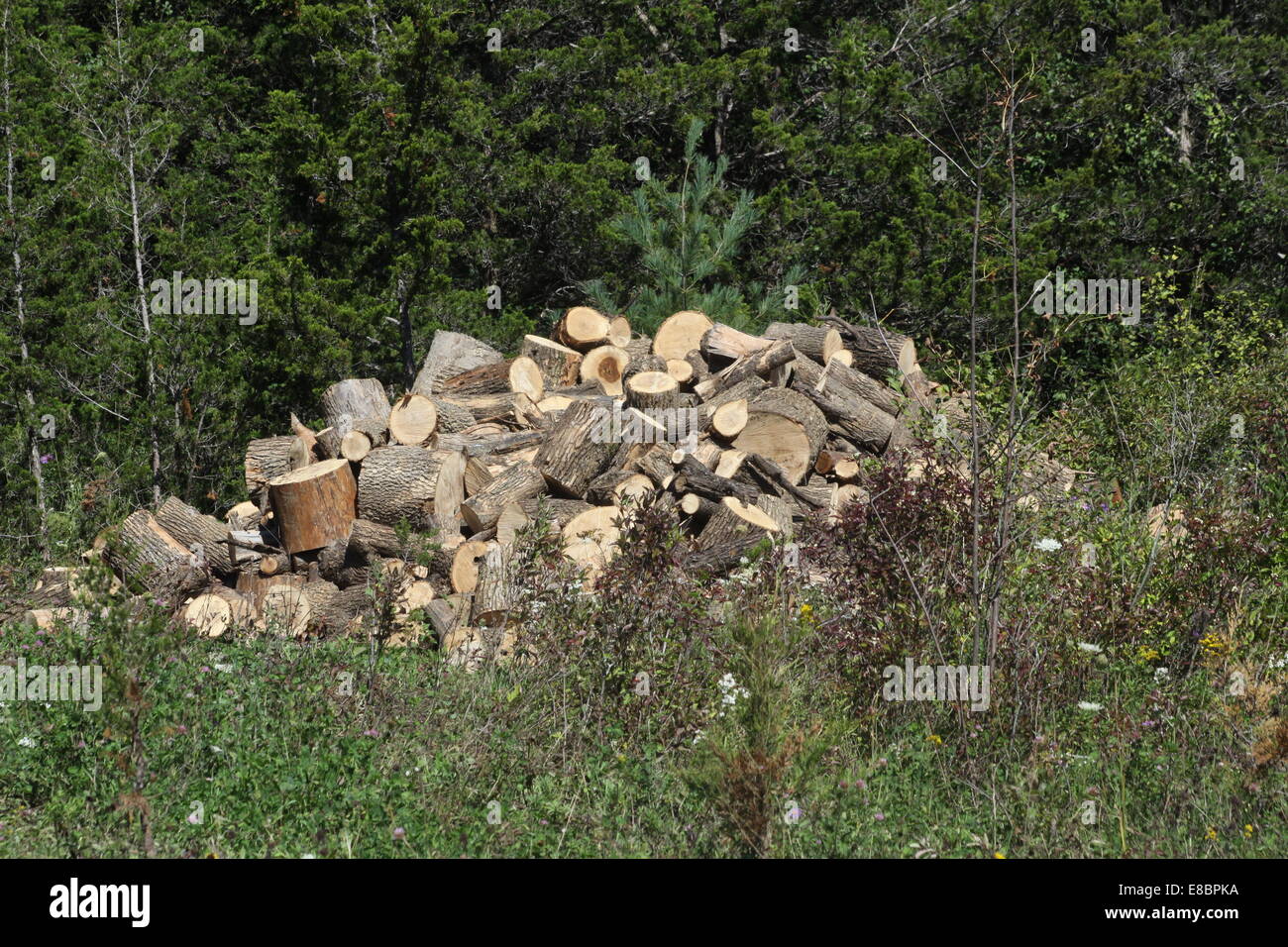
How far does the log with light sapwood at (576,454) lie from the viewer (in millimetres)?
8344

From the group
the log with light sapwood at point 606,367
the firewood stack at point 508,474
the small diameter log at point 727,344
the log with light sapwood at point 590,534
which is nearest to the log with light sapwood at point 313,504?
the firewood stack at point 508,474

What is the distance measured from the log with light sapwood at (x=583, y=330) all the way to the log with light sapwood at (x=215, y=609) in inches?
136

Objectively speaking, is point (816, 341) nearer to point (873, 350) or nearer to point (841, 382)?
point (873, 350)

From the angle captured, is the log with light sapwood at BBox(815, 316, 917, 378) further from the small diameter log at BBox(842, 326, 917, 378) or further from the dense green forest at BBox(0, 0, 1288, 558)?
the dense green forest at BBox(0, 0, 1288, 558)

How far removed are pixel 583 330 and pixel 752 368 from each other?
1741mm

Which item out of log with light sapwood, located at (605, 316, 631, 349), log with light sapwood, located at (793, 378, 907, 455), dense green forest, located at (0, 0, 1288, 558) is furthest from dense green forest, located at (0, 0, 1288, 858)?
log with light sapwood, located at (605, 316, 631, 349)

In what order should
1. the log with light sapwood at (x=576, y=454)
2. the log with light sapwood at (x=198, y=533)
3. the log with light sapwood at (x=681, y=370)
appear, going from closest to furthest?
the log with light sapwood at (x=576, y=454) → the log with light sapwood at (x=198, y=533) → the log with light sapwood at (x=681, y=370)

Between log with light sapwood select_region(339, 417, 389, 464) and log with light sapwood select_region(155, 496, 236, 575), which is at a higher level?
log with light sapwood select_region(339, 417, 389, 464)

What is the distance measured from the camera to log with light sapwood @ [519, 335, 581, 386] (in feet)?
33.7

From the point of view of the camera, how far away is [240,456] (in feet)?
40.0

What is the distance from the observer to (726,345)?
9.96 metres

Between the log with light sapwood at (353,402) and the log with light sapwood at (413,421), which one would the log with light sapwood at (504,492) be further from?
the log with light sapwood at (353,402)

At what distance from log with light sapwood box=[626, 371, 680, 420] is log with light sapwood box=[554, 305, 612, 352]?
55.5 inches

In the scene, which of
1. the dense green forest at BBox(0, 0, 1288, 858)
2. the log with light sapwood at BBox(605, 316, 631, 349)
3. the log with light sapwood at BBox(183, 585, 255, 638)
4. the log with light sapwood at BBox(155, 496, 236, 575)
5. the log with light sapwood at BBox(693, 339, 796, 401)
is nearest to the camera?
the dense green forest at BBox(0, 0, 1288, 858)
